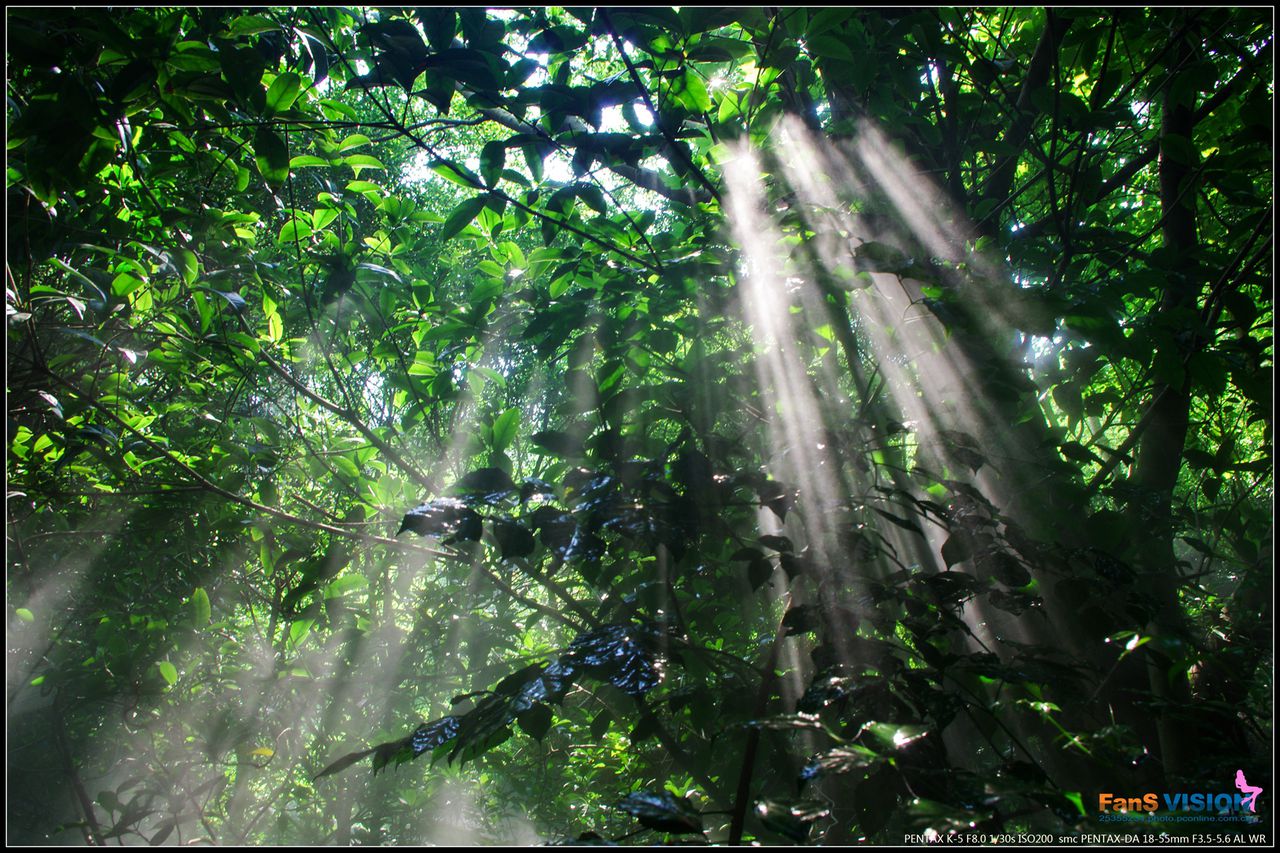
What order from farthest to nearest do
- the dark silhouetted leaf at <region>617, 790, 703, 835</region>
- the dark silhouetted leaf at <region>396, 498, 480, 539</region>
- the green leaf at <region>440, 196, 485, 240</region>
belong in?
the green leaf at <region>440, 196, 485, 240</region> → the dark silhouetted leaf at <region>396, 498, 480, 539</region> → the dark silhouetted leaf at <region>617, 790, 703, 835</region>

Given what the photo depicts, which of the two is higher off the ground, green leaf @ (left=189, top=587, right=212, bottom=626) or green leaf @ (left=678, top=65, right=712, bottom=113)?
green leaf @ (left=678, top=65, right=712, bottom=113)

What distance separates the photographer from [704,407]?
4.16ft

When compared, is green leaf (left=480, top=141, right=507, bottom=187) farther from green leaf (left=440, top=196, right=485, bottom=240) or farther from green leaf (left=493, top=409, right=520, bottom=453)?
green leaf (left=493, top=409, right=520, bottom=453)

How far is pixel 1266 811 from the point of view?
82 cm

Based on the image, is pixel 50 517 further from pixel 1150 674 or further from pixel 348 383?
pixel 1150 674

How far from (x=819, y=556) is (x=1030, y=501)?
69 cm

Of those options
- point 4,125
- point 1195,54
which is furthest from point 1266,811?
point 4,125

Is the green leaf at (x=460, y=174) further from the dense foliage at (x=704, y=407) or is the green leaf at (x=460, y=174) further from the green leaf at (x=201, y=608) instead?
the green leaf at (x=201, y=608)

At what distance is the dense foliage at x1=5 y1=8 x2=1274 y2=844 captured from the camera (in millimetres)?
920

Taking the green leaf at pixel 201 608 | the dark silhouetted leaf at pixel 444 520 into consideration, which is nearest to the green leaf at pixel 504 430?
the dark silhouetted leaf at pixel 444 520

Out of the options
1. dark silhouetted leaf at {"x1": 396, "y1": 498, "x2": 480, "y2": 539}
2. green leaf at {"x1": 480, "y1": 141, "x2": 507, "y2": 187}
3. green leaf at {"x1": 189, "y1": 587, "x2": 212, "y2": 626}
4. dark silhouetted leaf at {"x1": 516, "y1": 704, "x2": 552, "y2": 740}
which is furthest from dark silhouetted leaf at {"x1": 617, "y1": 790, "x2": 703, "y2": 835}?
green leaf at {"x1": 189, "y1": 587, "x2": 212, "y2": 626}

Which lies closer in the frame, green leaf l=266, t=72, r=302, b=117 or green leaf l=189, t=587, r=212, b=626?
green leaf l=266, t=72, r=302, b=117

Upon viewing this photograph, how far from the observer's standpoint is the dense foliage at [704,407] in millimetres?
920

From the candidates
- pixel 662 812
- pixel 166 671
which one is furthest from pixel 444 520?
pixel 166 671
